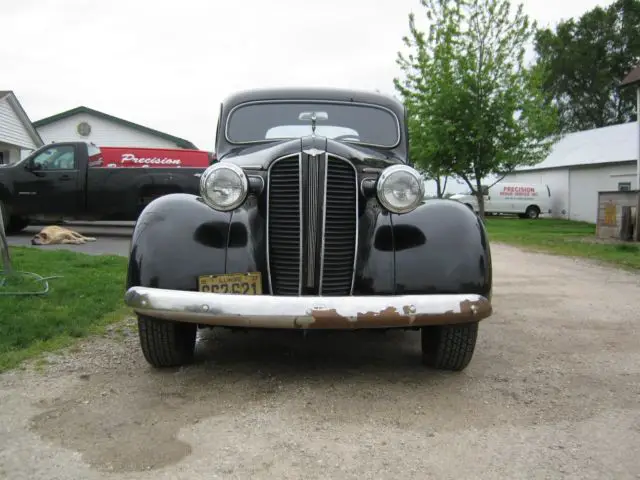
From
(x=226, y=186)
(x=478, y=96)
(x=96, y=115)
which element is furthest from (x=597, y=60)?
(x=226, y=186)

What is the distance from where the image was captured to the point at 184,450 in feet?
8.40

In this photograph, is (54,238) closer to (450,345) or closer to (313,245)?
(313,245)

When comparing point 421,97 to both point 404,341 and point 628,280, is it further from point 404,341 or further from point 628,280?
point 404,341

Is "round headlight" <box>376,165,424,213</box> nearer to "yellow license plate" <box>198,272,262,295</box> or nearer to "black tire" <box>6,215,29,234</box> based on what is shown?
"yellow license plate" <box>198,272,262,295</box>

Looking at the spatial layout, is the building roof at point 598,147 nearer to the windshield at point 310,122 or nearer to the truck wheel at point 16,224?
the truck wheel at point 16,224

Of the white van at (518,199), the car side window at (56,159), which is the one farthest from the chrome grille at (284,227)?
the white van at (518,199)

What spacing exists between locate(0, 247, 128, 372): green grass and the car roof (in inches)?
85.1

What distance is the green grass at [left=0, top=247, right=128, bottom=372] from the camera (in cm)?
423

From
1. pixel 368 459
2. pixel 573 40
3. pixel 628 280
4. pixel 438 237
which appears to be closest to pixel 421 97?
pixel 628 280

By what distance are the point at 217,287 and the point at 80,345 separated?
1625 mm

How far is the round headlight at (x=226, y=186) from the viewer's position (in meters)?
3.48

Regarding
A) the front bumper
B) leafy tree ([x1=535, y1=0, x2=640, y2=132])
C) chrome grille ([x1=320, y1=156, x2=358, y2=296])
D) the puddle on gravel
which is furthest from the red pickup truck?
leafy tree ([x1=535, y1=0, x2=640, y2=132])

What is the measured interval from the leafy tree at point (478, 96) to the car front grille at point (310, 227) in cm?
1560

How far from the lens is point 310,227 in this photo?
11.4 ft
